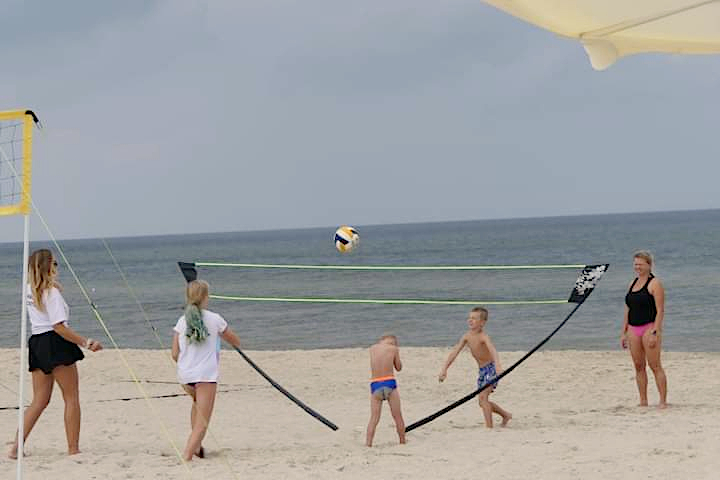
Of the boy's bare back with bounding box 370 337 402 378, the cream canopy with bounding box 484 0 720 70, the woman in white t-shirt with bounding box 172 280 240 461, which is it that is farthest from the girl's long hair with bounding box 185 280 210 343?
the cream canopy with bounding box 484 0 720 70

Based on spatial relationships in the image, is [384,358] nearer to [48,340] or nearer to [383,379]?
[383,379]

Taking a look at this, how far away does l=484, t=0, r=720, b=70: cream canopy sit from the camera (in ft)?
16.8

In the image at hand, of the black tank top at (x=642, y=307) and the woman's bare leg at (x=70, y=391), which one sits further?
the black tank top at (x=642, y=307)

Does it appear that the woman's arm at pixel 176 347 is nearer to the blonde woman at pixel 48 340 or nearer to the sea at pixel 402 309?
the blonde woman at pixel 48 340

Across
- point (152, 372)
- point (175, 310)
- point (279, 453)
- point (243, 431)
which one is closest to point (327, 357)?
point (152, 372)

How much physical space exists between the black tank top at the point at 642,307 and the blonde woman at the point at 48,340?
3.72m

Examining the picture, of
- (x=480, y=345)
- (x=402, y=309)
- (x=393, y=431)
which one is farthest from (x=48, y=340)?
(x=402, y=309)

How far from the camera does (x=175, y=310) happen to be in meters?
25.9

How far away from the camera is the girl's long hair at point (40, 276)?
5.54 m

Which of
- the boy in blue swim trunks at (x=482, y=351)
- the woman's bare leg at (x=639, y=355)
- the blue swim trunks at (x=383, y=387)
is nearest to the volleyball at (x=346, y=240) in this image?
the boy in blue swim trunks at (x=482, y=351)

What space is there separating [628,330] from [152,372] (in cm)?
562

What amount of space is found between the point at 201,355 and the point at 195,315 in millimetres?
234

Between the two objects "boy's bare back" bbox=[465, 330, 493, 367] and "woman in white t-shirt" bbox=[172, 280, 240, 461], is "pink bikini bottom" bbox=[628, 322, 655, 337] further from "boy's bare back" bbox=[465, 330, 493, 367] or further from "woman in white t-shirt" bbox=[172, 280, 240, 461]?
"woman in white t-shirt" bbox=[172, 280, 240, 461]

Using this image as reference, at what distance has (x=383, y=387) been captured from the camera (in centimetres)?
614
